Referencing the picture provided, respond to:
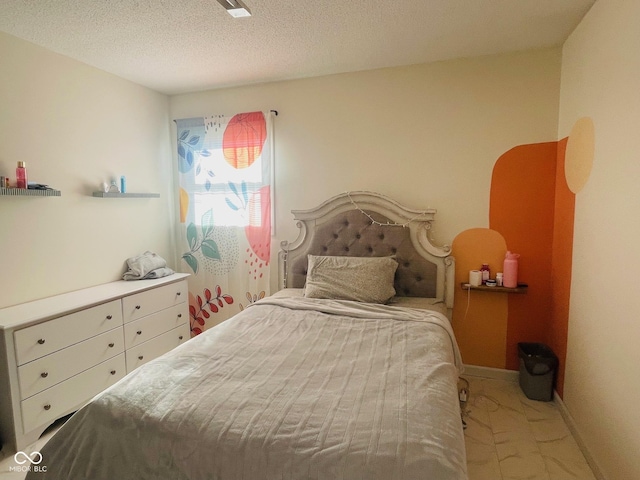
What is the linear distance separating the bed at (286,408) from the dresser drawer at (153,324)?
1.01 m

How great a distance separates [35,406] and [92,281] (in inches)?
39.3

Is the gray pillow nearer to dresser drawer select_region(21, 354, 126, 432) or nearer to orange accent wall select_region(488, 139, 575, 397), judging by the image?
orange accent wall select_region(488, 139, 575, 397)

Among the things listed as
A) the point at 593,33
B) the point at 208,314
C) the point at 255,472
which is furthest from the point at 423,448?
the point at 208,314

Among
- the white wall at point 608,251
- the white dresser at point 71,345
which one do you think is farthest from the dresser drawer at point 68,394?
the white wall at point 608,251

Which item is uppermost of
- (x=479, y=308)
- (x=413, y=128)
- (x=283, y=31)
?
(x=283, y=31)

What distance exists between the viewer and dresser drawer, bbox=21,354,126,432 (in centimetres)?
198

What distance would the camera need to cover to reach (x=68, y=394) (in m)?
2.17

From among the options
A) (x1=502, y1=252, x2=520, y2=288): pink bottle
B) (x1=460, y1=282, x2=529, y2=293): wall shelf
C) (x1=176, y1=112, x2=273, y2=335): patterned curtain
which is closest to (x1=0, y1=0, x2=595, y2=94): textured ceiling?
(x1=176, y1=112, x2=273, y2=335): patterned curtain

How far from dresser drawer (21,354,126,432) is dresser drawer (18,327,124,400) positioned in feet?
0.12

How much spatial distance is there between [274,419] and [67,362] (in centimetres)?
174

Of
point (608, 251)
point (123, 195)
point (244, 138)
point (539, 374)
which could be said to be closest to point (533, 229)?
point (608, 251)

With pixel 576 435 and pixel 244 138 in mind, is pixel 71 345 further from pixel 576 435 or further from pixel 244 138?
pixel 576 435

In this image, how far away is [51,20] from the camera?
205cm

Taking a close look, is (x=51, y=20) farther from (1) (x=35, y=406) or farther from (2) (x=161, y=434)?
(2) (x=161, y=434)
